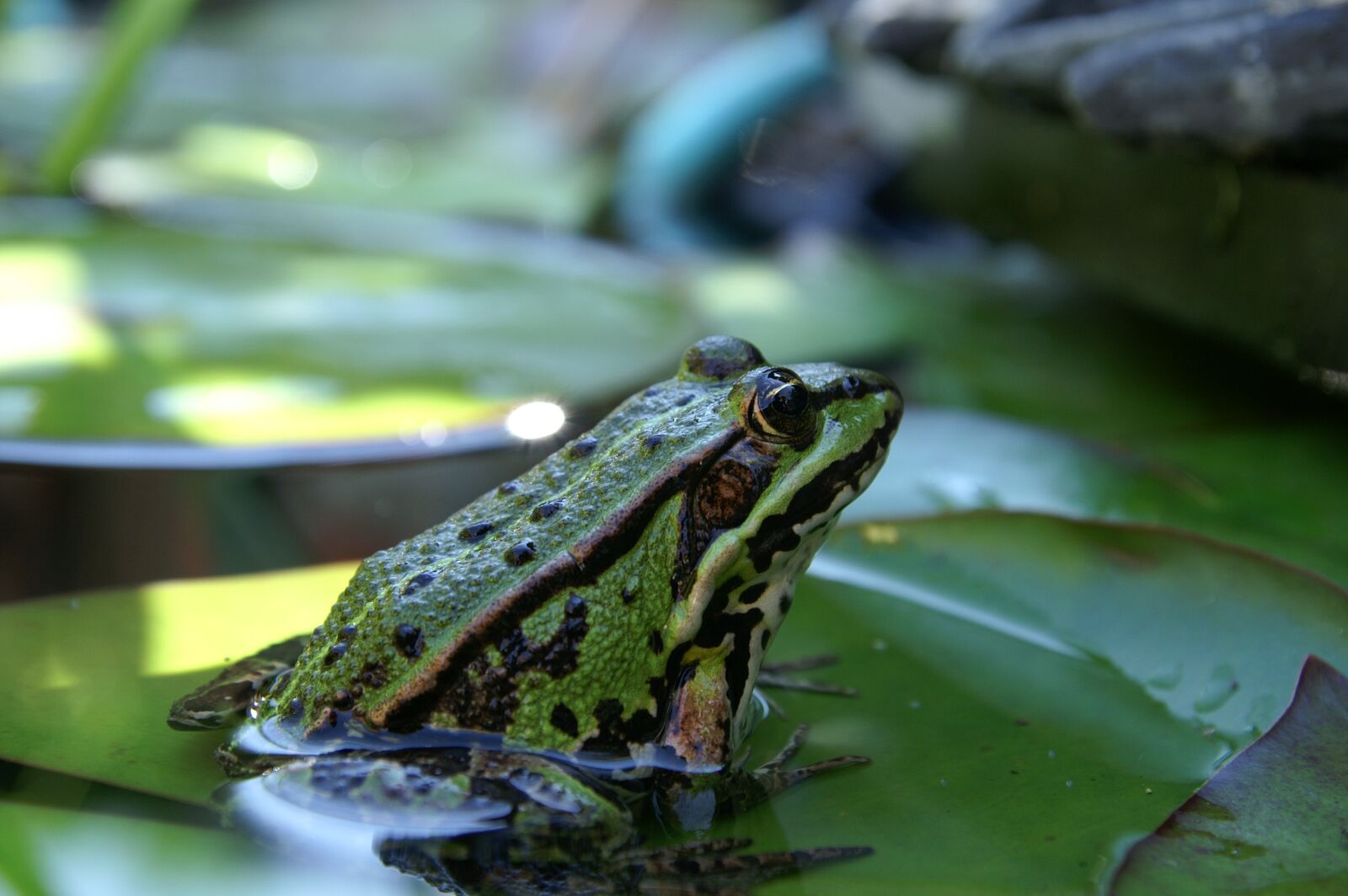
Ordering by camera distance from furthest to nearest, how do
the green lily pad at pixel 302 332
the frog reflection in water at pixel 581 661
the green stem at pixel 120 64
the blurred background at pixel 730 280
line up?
the green stem at pixel 120 64 → the green lily pad at pixel 302 332 → the blurred background at pixel 730 280 → the frog reflection in water at pixel 581 661

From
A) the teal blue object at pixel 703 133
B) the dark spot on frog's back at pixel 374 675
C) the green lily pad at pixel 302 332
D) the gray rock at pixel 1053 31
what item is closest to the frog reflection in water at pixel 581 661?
the dark spot on frog's back at pixel 374 675

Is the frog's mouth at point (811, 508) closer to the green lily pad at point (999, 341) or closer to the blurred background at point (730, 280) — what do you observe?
the blurred background at point (730, 280)

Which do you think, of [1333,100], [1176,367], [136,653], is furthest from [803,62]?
[136,653]

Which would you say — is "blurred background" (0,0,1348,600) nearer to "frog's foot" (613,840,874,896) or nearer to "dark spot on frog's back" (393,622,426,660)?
"dark spot on frog's back" (393,622,426,660)

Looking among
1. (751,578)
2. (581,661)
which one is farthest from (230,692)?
(751,578)

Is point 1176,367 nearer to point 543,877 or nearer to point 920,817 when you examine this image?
point 920,817

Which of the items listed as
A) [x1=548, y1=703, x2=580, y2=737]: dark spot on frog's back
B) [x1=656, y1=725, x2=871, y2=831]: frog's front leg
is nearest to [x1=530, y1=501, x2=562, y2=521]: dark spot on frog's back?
[x1=548, y1=703, x2=580, y2=737]: dark spot on frog's back
